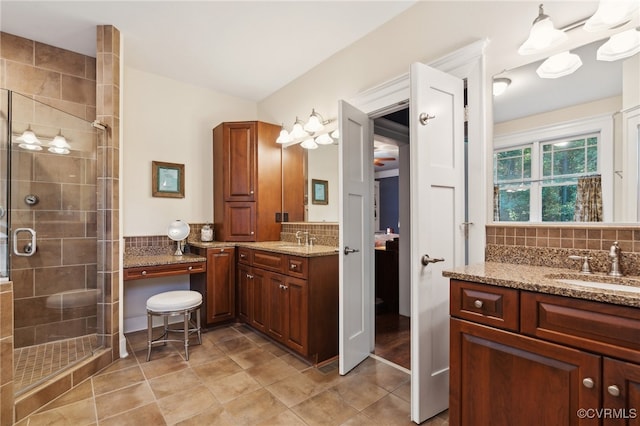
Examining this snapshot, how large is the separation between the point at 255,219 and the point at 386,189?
3.23 meters

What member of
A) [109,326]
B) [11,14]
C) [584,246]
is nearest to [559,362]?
[584,246]

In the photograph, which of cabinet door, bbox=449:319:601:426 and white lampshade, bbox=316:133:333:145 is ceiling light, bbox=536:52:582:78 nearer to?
cabinet door, bbox=449:319:601:426

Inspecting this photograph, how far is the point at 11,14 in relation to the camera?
2.39 m

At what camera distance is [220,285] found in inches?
125

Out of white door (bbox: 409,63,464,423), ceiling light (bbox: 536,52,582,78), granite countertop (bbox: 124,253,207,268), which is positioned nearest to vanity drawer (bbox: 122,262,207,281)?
granite countertop (bbox: 124,253,207,268)

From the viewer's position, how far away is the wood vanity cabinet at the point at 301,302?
236cm

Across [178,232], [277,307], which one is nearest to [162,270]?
[178,232]

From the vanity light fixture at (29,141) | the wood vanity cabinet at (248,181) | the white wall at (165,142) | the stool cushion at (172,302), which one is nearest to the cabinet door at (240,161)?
the wood vanity cabinet at (248,181)

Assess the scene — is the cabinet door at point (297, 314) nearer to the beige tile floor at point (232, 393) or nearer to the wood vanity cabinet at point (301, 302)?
the wood vanity cabinet at point (301, 302)

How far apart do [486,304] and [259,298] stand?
2.10 metres

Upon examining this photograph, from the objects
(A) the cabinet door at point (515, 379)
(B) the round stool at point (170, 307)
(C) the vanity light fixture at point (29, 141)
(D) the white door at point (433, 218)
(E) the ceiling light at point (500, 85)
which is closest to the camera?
(A) the cabinet door at point (515, 379)

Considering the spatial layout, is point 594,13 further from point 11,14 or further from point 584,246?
point 11,14

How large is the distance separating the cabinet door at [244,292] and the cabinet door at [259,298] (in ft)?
0.18

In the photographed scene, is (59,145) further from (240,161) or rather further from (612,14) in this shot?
(612,14)
